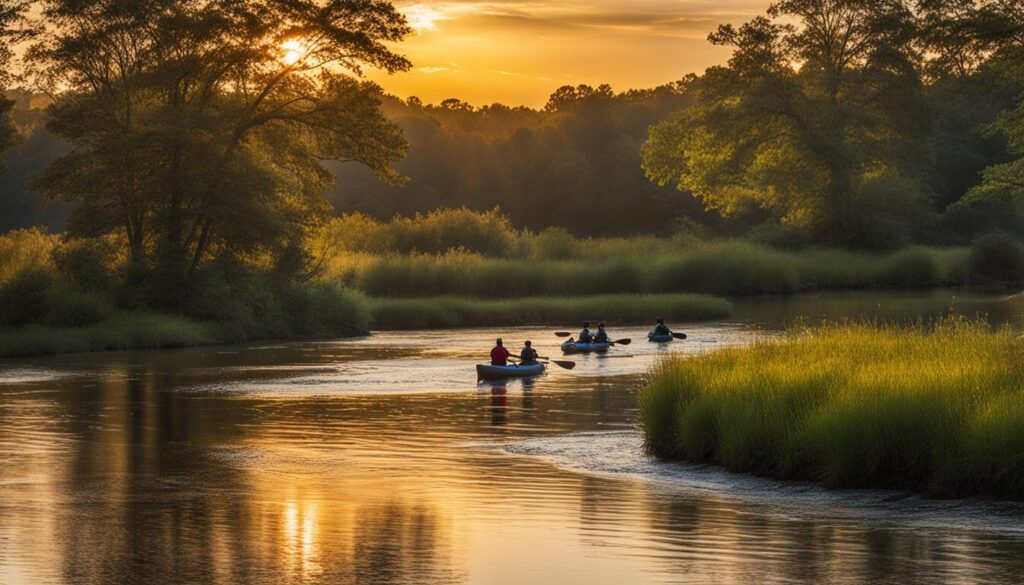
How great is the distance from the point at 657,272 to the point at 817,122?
60.4ft

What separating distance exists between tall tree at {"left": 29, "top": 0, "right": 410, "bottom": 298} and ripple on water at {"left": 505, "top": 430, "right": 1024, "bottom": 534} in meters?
31.6

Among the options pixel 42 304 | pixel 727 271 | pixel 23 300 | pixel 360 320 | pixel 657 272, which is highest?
pixel 727 271

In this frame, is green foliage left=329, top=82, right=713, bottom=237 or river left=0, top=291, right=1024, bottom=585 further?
green foliage left=329, top=82, right=713, bottom=237

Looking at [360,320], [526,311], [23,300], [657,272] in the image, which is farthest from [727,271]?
[23,300]

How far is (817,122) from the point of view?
89.6 meters

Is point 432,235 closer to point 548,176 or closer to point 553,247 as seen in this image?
point 553,247

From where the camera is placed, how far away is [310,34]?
57.7 m

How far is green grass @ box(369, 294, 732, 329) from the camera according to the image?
211 ft

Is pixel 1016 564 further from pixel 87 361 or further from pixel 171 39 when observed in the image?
pixel 171 39

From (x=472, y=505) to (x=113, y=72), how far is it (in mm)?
42030

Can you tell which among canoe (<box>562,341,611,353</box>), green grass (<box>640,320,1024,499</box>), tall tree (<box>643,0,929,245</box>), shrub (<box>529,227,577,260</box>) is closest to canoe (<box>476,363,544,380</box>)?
canoe (<box>562,341,611,353</box>)

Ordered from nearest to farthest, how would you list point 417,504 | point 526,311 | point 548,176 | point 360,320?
point 417,504
point 360,320
point 526,311
point 548,176

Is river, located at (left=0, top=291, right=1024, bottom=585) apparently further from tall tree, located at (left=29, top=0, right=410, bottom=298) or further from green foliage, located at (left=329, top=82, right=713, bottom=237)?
green foliage, located at (left=329, top=82, right=713, bottom=237)

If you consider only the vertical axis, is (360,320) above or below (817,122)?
below
